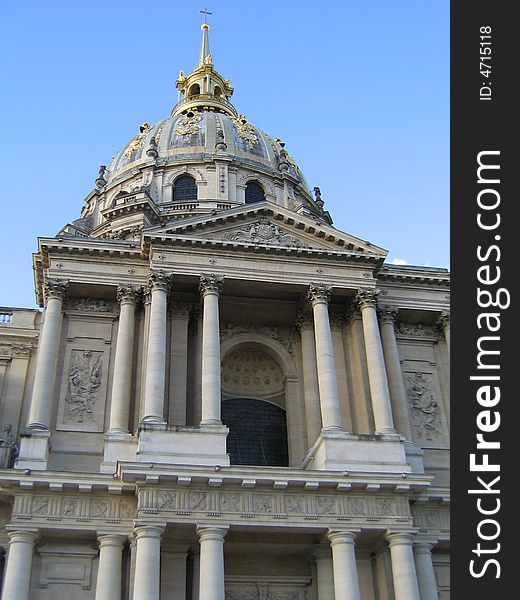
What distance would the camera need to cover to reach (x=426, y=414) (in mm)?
27438

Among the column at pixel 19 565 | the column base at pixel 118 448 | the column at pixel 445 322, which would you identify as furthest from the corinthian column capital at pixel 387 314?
the column at pixel 19 565

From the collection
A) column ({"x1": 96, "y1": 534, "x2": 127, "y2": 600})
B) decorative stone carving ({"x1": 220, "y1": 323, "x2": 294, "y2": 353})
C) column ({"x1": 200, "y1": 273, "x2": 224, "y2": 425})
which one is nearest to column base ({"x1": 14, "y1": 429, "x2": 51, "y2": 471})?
column ({"x1": 96, "y1": 534, "x2": 127, "y2": 600})

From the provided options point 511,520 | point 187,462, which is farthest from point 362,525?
point 511,520

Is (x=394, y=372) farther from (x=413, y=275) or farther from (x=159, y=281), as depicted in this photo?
(x=159, y=281)

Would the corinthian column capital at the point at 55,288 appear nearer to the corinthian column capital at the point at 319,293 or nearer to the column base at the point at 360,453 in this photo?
the corinthian column capital at the point at 319,293

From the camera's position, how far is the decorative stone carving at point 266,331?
28.1 m

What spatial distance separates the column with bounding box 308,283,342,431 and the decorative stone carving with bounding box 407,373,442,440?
4.19 metres

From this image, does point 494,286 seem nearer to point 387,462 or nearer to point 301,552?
point 387,462

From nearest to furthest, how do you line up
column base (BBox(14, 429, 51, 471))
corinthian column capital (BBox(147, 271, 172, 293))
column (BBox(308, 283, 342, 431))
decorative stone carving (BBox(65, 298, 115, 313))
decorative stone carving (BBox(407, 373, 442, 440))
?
column base (BBox(14, 429, 51, 471)) → column (BBox(308, 283, 342, 431)) → corinthian column capital (BBox(147, 271, 172, 293)) → decorative stone carving (BBox(65, 298, 115, 313)) → decorative stone carving (BBox(407, 373, 442, 440))

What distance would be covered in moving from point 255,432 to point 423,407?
6.37 m

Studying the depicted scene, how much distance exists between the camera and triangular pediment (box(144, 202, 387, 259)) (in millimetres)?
26594

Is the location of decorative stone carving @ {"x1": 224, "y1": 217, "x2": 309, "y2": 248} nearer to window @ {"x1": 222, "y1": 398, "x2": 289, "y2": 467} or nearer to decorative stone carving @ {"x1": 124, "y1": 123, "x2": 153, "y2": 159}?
window @ {"x1": 222, "y1": 398, "x2": 289, "y2": 467}

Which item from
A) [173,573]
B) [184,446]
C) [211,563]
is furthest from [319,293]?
[173,573]

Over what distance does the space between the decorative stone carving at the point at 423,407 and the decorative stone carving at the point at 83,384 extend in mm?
11568
